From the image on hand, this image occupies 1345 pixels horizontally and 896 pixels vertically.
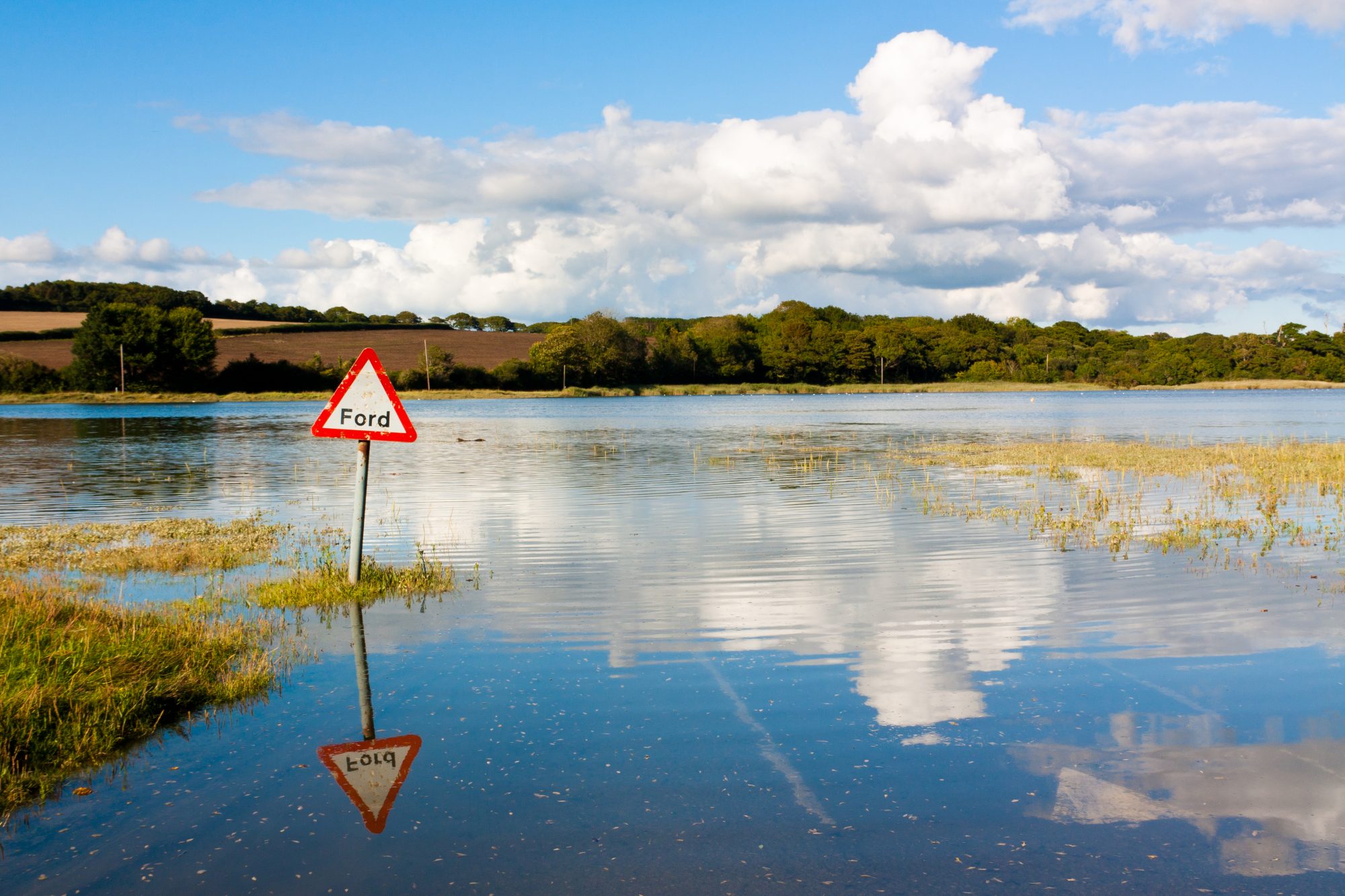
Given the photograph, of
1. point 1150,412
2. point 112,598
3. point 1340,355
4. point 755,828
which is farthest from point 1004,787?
point 1340,355

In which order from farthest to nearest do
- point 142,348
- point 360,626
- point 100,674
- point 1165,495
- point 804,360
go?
point 804,360, point 142,348, point 1165,495, point 360,626, point 100,674

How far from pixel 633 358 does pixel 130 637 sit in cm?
15641

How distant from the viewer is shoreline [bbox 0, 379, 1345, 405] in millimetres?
112125

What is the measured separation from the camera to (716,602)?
1179cm

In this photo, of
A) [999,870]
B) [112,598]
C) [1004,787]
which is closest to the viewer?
[999,870]

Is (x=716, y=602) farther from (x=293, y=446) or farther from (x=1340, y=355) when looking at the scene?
(x=1340, y=355)

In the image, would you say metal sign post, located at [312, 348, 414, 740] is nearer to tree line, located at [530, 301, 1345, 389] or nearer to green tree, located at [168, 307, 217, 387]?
green tree, located at [168, 307, 217, 387]

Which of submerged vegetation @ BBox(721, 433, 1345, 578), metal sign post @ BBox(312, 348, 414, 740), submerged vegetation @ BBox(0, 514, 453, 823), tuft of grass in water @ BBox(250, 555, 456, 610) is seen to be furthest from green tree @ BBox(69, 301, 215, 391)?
metal sign post @ BBox(312, 348, 414, 740)

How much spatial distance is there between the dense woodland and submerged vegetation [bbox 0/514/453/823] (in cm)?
11624

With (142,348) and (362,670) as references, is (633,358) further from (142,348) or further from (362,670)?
(362,670)

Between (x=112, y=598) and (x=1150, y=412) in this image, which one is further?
(x=1150, y=412)

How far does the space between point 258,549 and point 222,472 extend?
54.9ft

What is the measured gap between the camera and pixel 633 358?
16438 centimetres

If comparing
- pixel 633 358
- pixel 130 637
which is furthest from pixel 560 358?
pixel 130 637
